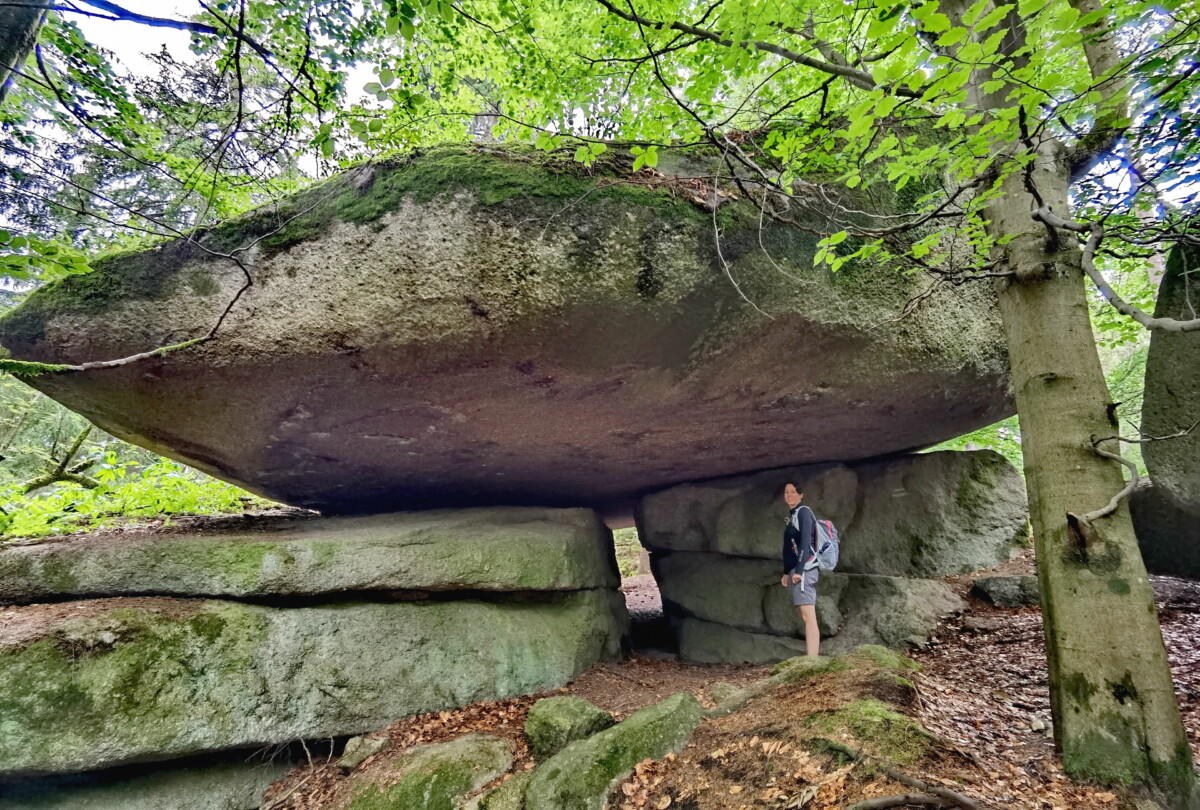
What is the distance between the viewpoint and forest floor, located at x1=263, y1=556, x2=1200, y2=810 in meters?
2.68

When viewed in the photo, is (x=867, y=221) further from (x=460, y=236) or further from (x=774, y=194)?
(x=460, y=236)

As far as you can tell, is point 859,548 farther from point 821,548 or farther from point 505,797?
point 505,797

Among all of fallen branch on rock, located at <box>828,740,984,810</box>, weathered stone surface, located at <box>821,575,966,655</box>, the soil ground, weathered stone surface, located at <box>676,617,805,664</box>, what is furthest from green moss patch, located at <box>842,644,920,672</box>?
weathered stone surface, located at <box>676,617,805,664</box>

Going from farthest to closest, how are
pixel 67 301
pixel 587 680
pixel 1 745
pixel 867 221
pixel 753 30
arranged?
pixel 587 680
pixel 867 221
pixel 67 301
pixel 1 745
pixel 753 30

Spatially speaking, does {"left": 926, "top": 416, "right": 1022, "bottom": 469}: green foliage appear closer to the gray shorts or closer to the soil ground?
the soil ground

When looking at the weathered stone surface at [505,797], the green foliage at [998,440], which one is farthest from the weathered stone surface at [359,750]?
the green foliage at [998,440]

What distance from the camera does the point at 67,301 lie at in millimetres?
4805

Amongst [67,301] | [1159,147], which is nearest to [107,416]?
[67,301]

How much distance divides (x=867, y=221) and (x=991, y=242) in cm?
185

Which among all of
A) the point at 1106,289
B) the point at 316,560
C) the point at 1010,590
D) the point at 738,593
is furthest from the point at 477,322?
the point at 1010,590

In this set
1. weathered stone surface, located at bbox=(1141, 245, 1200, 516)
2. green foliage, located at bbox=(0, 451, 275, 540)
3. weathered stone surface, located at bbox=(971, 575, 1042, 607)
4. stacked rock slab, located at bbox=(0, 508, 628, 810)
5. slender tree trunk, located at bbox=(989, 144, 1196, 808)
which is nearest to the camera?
slender tree trunk, located at bbox=(989, 144, 1196, 808)

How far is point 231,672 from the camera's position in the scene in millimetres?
4746

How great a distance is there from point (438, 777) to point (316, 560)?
2.49 m

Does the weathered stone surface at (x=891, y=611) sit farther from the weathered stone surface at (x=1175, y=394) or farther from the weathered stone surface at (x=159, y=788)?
the weathered stone surface at (x=159, y=788)
